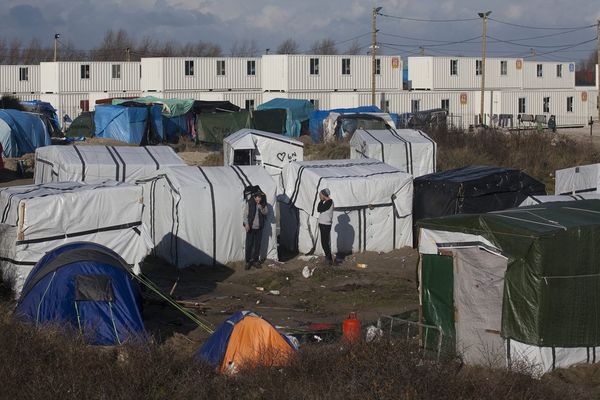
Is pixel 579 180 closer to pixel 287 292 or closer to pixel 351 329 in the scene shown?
pixel 287 292

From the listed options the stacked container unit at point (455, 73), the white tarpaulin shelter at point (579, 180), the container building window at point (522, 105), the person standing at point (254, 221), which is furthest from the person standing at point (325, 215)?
the container building window at point (522, 105)

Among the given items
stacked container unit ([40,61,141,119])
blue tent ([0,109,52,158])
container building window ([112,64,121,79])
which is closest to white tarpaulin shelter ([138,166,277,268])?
blue tent ([0,109,52,158])

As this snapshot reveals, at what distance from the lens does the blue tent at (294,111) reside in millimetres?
39875

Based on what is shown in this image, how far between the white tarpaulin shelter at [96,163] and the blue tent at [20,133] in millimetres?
12701

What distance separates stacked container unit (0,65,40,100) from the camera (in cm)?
5741

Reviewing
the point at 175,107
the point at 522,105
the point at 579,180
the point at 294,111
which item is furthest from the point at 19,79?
the point at 579,180

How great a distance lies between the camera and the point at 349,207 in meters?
19.2

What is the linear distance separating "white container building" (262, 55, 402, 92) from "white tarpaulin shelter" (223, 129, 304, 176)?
78.9ft

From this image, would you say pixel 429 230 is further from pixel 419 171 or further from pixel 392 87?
pixel 392 87

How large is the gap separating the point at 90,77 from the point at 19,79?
23.6ft

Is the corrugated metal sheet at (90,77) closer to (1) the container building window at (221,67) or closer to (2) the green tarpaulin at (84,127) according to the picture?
(1) the container building window at (221,67)

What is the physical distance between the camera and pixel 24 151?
33.8 meters

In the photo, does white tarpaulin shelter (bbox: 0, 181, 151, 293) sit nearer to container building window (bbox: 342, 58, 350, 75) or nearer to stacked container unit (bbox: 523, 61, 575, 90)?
container building window (bbox: 342, 58, 350, 75)

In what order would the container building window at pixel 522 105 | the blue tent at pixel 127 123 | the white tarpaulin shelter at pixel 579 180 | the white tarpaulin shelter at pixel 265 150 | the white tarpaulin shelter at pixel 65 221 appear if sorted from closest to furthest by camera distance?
1. the white tarpaulin shelter at pixel 65 221
2. the white tarpaulin shelter at pixel 579 180
3. the white tarpaulin shelter at pixel 265 150
4. the blue tent at pixel 127 123
5. the container building window at pixel 522 105
